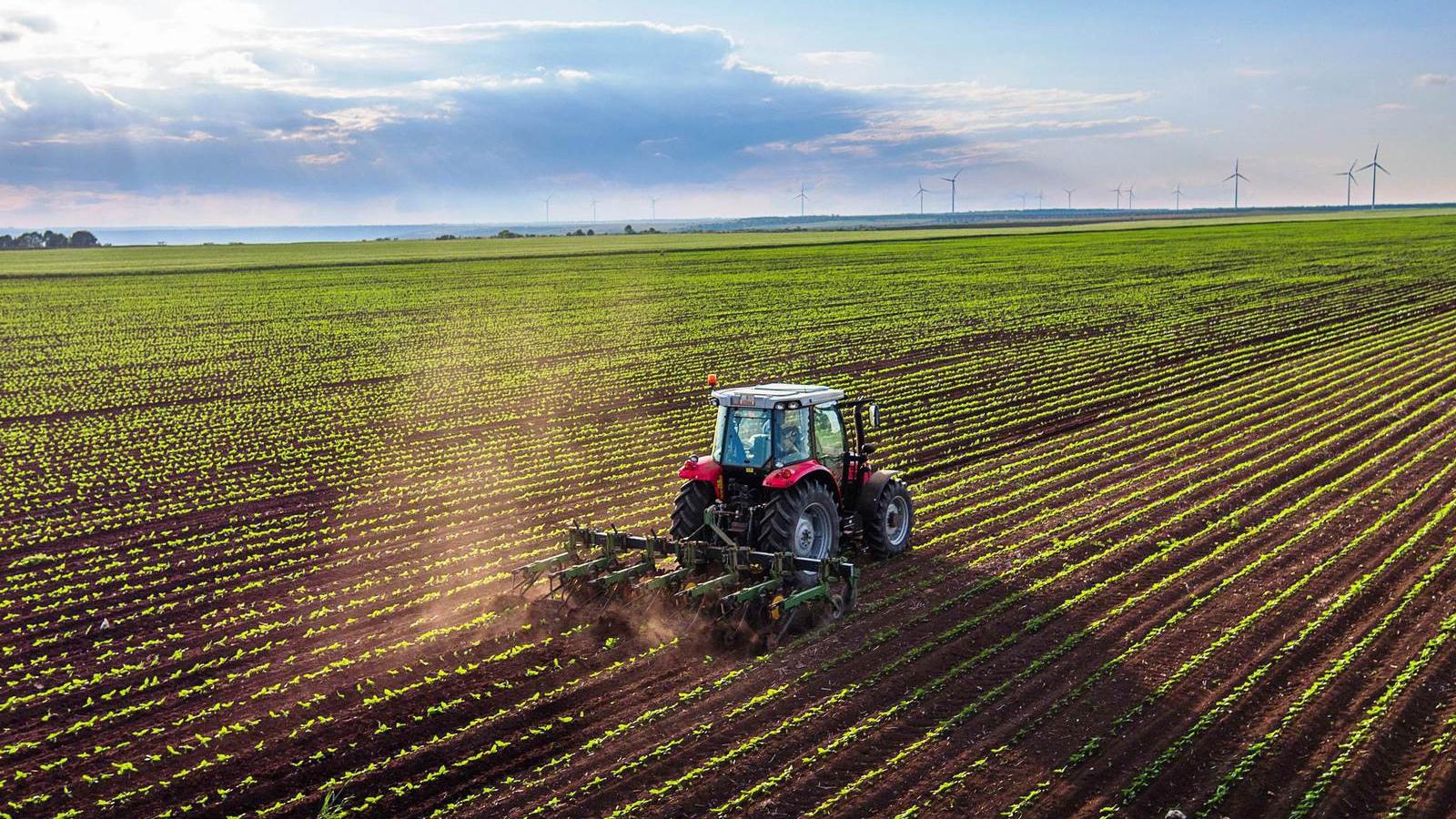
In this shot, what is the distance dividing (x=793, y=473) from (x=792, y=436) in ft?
1.94

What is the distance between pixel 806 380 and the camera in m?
30.6

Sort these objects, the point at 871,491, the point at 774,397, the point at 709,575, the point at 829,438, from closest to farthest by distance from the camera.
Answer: the point at 709,575, the point at 774,397, the point at 829,438, the point at 871,491

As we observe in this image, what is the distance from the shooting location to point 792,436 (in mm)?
13891

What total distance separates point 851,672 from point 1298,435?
1451cm

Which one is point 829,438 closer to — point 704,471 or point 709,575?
point 704,471

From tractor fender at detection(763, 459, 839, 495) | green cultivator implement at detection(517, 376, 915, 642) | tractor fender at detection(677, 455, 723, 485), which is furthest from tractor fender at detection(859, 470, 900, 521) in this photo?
tractor fender at detection(677, 455, 723, 485)

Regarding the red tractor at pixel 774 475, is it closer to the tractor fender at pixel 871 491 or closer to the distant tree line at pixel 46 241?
the tractor fender at pixel 871 491

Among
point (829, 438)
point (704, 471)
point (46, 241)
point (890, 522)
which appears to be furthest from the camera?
point (46, 241)

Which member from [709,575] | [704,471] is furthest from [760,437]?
[709,575]

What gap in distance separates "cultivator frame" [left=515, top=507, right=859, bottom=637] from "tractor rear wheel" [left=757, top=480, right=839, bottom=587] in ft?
0.83

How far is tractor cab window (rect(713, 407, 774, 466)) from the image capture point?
541 inches

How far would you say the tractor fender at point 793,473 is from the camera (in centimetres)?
1328

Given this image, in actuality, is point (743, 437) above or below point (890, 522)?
above

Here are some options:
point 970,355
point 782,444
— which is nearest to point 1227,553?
point 782,444
